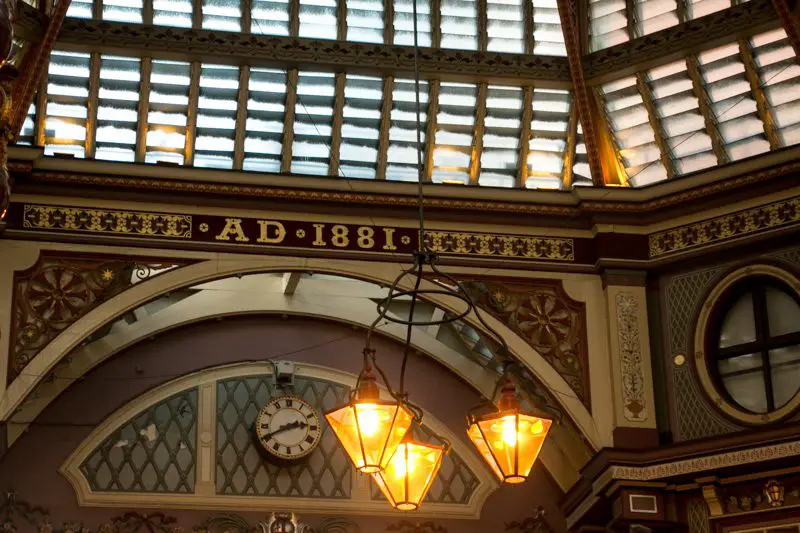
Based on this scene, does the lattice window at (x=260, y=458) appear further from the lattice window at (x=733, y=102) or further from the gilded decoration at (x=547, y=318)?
the lattice window at (x=733, y=102)

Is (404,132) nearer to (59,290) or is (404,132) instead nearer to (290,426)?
(290,426)

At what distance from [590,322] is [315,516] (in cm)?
301

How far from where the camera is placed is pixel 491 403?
9195mm

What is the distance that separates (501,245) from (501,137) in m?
1.05

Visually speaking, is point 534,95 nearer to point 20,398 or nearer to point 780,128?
point 780,128

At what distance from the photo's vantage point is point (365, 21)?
14.2 metres

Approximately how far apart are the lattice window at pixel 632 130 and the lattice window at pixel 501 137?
2.63 feet

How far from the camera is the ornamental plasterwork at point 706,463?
12633 mm

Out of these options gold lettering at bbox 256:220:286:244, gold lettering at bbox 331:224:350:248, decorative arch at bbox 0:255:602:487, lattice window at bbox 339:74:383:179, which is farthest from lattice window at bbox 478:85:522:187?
gold lettering at bbox 256:220:286:244

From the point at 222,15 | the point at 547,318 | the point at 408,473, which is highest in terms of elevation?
the point at 222,15

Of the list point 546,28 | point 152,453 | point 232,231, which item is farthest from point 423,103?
point 152,453

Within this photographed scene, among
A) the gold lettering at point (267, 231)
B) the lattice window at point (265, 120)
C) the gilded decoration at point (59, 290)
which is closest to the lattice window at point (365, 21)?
the lattice window at point (265, 120)

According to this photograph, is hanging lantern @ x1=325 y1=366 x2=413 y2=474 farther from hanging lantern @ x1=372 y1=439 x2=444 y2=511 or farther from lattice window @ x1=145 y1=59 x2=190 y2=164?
lattice window @ x1=145 y1=59 x2=190 y2=164

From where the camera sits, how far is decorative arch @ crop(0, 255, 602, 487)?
13070mm
